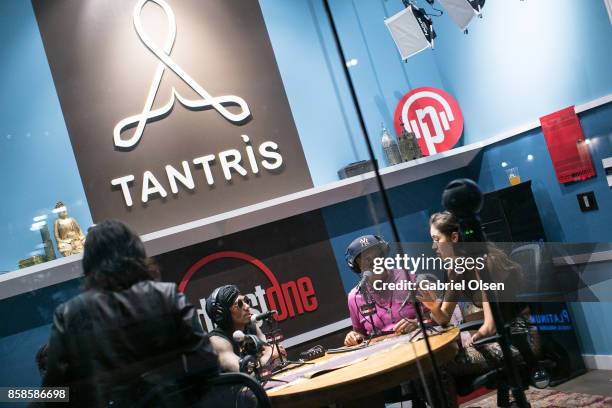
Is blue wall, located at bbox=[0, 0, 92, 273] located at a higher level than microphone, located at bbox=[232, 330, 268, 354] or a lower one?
higher

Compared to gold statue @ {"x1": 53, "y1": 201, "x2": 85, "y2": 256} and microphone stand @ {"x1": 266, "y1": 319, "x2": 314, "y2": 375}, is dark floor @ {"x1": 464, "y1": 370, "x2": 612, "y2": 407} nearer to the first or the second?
microphone stand @ {"x1": 266, "y1": 319, "x2": 314, "y2": 375}

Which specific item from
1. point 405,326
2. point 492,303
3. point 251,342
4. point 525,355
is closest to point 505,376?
point 525,355

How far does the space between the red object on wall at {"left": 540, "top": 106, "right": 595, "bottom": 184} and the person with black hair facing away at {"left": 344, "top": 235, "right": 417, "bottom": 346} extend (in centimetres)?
67

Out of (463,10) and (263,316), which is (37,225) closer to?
(263,316)

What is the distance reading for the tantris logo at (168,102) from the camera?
6.09 feet

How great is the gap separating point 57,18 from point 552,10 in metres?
1.69

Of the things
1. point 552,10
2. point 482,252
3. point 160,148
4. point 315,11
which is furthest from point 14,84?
point 552,10

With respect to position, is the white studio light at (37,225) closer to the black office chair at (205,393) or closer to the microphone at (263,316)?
the black office chair at (205,393)

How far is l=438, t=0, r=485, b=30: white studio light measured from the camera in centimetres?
236

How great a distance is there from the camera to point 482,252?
84.5 inches

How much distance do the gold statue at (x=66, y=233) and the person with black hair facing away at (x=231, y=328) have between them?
408 mm

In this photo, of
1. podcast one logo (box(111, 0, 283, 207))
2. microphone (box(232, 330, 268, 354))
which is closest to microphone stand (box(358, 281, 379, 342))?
microphone (box(232, 330, 268, 354))

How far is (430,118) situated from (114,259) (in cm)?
129

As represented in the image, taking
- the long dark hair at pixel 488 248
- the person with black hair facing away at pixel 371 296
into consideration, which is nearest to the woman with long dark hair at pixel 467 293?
the long dark hair at pixel 488 248
